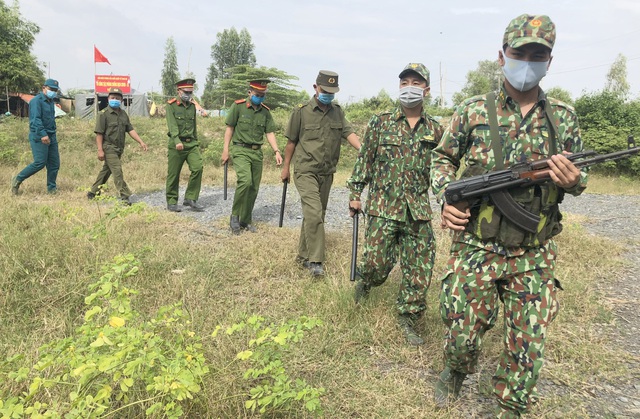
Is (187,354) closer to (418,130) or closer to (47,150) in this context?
(418,130)

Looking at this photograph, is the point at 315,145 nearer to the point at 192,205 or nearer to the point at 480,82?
the point at 192,205

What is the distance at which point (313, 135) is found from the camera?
4613mm

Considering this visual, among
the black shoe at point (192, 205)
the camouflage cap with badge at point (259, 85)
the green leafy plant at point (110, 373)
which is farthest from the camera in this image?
the black shoe at point (192, 205)

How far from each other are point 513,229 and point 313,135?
2.87m

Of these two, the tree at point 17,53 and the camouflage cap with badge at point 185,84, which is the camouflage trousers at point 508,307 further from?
the tree at point 17,53

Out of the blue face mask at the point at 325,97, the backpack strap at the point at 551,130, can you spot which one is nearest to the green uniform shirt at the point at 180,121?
the blue face mask at the point at 325,97

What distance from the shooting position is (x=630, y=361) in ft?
9.62

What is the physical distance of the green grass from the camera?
245cm

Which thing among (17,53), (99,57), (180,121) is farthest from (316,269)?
(17,53)

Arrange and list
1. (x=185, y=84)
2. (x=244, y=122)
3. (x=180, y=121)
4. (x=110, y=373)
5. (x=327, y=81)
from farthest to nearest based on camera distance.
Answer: (x=180, y=121) → (x=185, y=84) → (x=244, y=122) → (x=327, y=81) → (x=110, y=373)

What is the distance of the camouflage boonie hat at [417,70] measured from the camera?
3.24 meters

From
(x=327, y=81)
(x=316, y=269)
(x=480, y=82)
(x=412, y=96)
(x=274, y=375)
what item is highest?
(x=480, y=82)

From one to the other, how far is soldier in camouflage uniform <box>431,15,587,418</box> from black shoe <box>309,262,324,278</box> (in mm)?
1981

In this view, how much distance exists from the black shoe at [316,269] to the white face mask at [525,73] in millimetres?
2539
